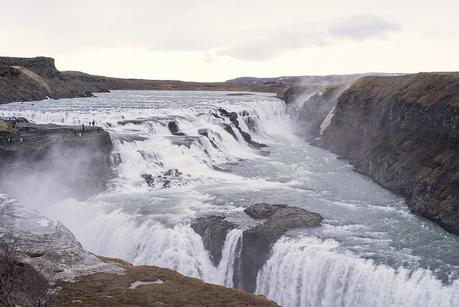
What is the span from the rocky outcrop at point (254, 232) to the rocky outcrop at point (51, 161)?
1037 cm

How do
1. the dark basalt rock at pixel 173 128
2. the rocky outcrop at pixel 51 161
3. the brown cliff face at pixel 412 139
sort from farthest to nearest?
the dark basalt rock at pixel 173 128 < the rocky outcrop at pixel 51 161 < the brown cliff face at pixel 412 139

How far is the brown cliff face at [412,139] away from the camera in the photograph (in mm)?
25500

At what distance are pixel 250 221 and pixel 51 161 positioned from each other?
14.6 meters

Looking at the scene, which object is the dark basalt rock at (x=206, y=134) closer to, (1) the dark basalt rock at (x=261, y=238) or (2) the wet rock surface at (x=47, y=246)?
(1) the dark basalt rock at (x=261, y=238)

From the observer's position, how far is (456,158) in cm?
2569

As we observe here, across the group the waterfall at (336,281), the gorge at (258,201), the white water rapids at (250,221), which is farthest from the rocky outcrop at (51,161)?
the waterfall at (336,281)

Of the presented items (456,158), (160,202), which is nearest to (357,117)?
(456,158)

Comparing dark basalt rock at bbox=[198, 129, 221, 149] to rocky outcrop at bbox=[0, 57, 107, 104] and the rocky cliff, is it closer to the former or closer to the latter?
rocky outcrop at bbox=[0, 57, 107, 104]

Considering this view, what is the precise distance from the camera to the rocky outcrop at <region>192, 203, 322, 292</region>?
70.3 ft

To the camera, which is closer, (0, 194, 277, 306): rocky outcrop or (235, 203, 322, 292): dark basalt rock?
(0, 194, 277, 306): rocky outcrop

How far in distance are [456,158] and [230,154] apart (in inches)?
849

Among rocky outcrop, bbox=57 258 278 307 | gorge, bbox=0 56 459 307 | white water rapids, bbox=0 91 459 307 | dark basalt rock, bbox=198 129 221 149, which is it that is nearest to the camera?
rocky outcrop, bbox=57 258 278 307

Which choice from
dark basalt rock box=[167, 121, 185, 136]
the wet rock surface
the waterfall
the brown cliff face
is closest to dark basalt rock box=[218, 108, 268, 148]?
dark basalt rock box=[167, 121, 185, 136]

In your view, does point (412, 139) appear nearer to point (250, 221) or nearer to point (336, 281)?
point (250, 221)
